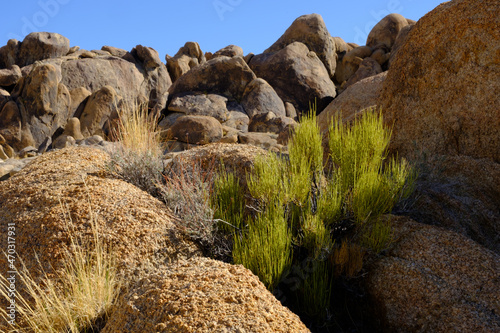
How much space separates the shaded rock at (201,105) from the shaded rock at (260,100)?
1.18 m

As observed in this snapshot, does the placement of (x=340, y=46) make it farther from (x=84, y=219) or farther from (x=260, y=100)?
(x=84, y=219)

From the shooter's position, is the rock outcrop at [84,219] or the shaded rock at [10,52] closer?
the rock outcrop at [84,219]

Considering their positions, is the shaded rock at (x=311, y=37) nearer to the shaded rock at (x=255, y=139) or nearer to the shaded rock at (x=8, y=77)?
the shaded rock at (x=255, y=139)

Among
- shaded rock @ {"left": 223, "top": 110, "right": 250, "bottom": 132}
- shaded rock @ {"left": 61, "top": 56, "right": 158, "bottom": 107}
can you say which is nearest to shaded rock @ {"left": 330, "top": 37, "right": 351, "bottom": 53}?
shaded rock @ {"left": 61, "top": 56, "right": 158, "bottom": 107}

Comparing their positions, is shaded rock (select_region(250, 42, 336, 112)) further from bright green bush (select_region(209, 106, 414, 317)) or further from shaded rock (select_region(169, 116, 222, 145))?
bright green bush (select_region(209, 106, 414, 317))

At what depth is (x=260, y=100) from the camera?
20.2 metres

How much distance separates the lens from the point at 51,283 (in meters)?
3.15

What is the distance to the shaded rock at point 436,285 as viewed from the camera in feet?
10.1

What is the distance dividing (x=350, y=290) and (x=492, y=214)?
7.09 feet

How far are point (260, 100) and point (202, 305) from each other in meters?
18.1

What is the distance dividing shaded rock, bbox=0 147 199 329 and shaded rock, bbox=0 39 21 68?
28.1 metres

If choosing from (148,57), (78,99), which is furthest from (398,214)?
(148,57)

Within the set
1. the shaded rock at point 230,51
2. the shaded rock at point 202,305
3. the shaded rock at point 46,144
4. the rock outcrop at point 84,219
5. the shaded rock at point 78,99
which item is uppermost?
the shaded rock at point 230,51

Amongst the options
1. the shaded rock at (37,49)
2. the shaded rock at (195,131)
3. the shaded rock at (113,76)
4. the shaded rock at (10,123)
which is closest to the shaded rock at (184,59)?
the shaded rock at (113,76)
